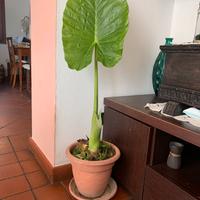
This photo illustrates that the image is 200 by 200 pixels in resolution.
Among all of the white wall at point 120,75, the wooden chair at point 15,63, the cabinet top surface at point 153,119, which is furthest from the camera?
the wooden chair at point 15,63

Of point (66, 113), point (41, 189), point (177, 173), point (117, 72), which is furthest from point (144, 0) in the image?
point (41, 189)

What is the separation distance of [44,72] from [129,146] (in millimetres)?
660

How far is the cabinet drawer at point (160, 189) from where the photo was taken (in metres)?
0.87

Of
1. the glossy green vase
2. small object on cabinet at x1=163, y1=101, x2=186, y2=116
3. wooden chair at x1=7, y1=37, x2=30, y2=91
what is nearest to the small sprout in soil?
small object on cabinet at x1=163, y1=101, x2=186, y2=116

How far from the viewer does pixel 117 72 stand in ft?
4.51

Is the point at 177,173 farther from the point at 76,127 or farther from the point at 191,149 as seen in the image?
the point at 76,127

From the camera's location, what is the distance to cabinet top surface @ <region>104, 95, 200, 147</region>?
805 mm

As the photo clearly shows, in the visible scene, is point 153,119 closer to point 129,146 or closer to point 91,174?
point 129,146

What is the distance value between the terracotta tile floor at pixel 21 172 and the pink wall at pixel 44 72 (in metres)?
0.13

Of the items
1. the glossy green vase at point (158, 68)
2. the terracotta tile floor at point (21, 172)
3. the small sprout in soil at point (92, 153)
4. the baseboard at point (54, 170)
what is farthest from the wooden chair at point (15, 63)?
the small sprout in soil at point (92, 153)

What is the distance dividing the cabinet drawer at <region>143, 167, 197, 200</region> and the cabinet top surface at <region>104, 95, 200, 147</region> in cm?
21

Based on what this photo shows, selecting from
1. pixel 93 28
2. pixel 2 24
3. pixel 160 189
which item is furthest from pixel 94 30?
pixel 2 24

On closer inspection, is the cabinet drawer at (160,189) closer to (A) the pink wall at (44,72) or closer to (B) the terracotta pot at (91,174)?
(B) the terracotta pot at (91,174)

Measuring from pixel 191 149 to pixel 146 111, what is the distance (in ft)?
1.28
